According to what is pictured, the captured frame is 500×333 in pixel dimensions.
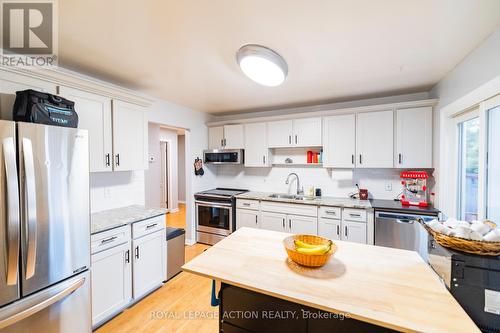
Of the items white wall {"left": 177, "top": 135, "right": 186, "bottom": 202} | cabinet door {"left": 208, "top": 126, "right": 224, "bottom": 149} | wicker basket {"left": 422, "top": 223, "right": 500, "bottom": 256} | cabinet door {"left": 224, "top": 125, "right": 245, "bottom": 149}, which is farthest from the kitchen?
white wall {"left": 177, "top": 135, "right": 186, "bottom": 202}

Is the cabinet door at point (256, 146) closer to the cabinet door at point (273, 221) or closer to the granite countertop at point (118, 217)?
the cabinet door at point (273, 221)

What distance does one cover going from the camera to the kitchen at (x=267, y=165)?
1138mm

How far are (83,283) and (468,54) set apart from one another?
379 centimetres

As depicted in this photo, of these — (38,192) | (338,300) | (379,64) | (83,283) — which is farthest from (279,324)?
(379,64)

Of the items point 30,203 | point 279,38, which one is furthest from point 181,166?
point 279,38

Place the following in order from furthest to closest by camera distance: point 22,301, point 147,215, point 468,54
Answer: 1. point 147,215
2. point 468,54
3. point 22,301

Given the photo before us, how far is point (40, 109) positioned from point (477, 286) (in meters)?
2.80

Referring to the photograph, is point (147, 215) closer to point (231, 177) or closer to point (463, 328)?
point (231, 177)

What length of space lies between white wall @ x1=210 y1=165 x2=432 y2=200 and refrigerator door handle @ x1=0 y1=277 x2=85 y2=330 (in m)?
3.07

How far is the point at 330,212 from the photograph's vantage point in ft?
10.1

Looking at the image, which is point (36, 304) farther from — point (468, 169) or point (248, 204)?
point (468, 169)

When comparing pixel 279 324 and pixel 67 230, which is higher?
pixel 67 230

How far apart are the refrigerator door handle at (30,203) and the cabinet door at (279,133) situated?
3.03 m

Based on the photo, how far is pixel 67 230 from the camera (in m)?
1.54
